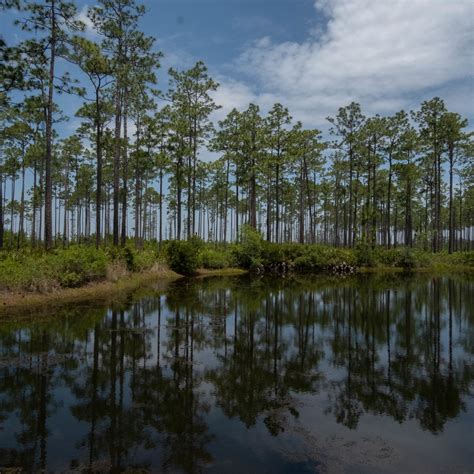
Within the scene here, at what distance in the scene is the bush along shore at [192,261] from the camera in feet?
44.6

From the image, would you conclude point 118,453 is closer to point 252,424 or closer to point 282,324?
point 252,424

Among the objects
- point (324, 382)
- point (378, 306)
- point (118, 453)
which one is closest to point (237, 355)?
point (324, 382)

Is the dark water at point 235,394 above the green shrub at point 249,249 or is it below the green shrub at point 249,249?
below

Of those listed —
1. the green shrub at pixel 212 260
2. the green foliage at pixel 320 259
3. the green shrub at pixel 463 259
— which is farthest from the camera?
the green shrub at pixel 463 259

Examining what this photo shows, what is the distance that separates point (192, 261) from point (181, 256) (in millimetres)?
817

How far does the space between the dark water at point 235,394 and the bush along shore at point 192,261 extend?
2.86 meters

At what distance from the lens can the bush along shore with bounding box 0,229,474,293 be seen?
13.6 metres

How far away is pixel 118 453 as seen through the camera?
422cm

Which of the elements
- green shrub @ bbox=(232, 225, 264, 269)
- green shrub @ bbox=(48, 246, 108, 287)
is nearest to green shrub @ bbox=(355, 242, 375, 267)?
green shrub @ bbox=(232, 225, 264, 269)

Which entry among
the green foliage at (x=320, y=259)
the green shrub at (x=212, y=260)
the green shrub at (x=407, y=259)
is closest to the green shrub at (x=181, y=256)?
the green shrub at (x=212, y=260)

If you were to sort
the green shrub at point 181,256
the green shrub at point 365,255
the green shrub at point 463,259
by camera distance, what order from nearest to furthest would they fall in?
the green shrub at point 181,256 < the green shrub at point 365,255 < the green shrub at point 463,259

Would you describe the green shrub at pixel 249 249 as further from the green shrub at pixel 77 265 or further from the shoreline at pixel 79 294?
the green shrub at pixel 77 265

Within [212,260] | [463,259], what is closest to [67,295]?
[212,260]

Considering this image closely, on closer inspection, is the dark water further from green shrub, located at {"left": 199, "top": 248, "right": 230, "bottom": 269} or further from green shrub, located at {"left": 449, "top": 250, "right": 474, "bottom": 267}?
green shrub, located at {"left": 449, "top": 250, "right": 474, "bottom": 267}
